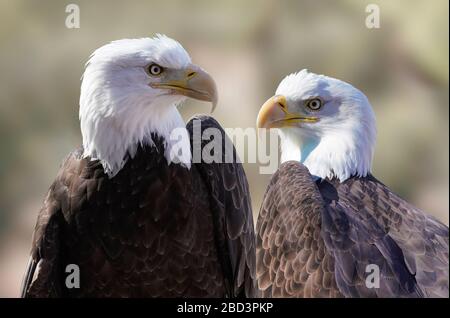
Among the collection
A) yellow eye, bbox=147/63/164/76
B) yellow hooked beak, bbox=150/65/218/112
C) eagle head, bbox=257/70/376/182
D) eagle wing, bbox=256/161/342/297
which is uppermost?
yellow eye, bbox=147/63/164/76

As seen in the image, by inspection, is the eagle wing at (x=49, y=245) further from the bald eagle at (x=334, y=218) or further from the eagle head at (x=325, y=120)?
the eagle head at (x=325, y=120)

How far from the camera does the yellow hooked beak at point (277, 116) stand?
4984 mm

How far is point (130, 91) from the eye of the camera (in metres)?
4.01

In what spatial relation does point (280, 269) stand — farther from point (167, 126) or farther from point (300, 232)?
point (167, 126)

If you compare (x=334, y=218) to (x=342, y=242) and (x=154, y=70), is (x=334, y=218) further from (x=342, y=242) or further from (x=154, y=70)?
(x=154, y=70)

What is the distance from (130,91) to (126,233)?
0.67 meters

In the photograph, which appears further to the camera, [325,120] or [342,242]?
[325,120]

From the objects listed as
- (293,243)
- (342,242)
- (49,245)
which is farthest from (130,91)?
(342,242)

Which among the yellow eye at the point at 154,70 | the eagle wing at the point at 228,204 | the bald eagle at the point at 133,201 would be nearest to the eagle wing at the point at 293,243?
the eagle wing at the point at 228,204

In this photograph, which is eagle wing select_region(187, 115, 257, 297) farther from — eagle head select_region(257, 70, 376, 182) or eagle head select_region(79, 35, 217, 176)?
eagle head select_region(257, 70, 376, 182)

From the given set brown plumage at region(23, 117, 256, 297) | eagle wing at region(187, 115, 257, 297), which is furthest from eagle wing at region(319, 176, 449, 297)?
brown plumage at region(23, 117, 256, 297)

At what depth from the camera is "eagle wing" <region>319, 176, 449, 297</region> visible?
3.93 m
